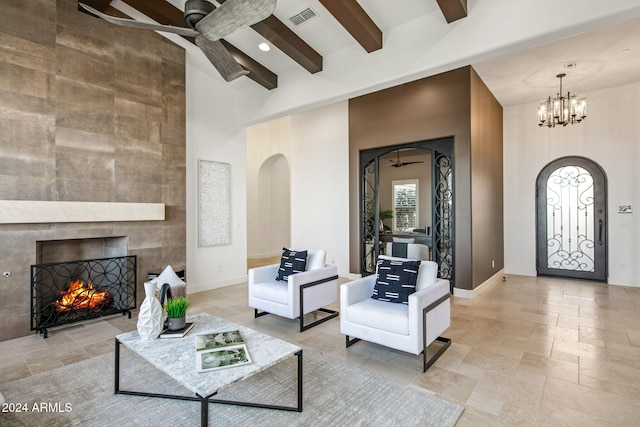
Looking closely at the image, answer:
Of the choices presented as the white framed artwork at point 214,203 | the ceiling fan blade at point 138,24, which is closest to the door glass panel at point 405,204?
the white framed artwork at point 214,203

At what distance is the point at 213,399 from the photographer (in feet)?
7.81

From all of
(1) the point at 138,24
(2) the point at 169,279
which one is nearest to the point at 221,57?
(1) the point at 138,24

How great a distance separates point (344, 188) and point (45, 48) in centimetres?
484

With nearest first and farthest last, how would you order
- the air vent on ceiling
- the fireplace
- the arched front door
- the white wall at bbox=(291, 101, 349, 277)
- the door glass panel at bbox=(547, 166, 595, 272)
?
the fireplace, the air vent on ceiling, the arched front door, the door glass panel at bbox=(547, 166, 595, 272), the white wall at bbox=(291, 101, 349, 277)

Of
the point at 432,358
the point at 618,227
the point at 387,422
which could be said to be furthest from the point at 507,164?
the point at 387,422

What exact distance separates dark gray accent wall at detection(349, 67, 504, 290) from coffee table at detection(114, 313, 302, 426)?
151 inches

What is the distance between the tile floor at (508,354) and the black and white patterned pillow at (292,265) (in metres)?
0.57

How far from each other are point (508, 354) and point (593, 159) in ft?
16.3

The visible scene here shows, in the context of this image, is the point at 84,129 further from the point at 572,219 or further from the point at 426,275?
the point at 572,219

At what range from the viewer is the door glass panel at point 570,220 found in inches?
244

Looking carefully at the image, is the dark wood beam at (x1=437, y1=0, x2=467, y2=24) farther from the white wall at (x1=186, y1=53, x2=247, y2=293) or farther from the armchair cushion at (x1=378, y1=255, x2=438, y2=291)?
the white wall at (x1=186, y1=53, x2=247, y2=293)

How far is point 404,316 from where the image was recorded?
2842mm

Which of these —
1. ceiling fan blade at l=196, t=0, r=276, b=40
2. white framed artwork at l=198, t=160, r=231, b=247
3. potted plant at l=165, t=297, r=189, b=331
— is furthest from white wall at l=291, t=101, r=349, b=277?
potted plant at l=165, t=297, r=189, b=331

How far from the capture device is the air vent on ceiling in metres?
4.07
